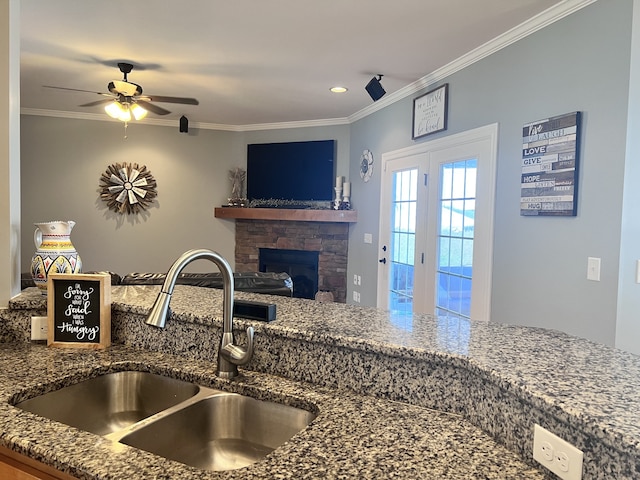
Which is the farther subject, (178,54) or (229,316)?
(178,54)

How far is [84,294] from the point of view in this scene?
66.3 inches

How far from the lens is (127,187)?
6.31m

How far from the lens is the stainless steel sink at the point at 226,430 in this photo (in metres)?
1.24

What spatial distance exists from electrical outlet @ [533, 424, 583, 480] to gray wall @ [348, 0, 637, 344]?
1815 millimetres

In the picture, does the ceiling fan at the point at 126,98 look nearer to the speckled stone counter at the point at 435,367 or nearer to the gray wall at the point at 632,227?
the speckled stone counter at the point at 435,367

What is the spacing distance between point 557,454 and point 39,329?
1.70 m

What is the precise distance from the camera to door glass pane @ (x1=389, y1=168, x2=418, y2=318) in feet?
14.9

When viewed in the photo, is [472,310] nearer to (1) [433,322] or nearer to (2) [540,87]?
(2) [540,87]

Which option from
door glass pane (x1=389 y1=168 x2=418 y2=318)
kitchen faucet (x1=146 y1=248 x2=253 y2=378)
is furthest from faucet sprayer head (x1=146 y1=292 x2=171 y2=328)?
door glass pane (x1=389 y1=168 x2=418 y2=318)

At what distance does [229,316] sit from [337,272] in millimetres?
4784

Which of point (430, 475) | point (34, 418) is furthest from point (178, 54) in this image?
point (430, 475)

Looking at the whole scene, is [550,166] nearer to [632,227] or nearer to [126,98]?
[632,227]

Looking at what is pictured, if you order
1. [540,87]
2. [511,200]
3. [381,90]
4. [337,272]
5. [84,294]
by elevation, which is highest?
[381,90]

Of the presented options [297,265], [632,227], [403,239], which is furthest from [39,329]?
[297,265]
